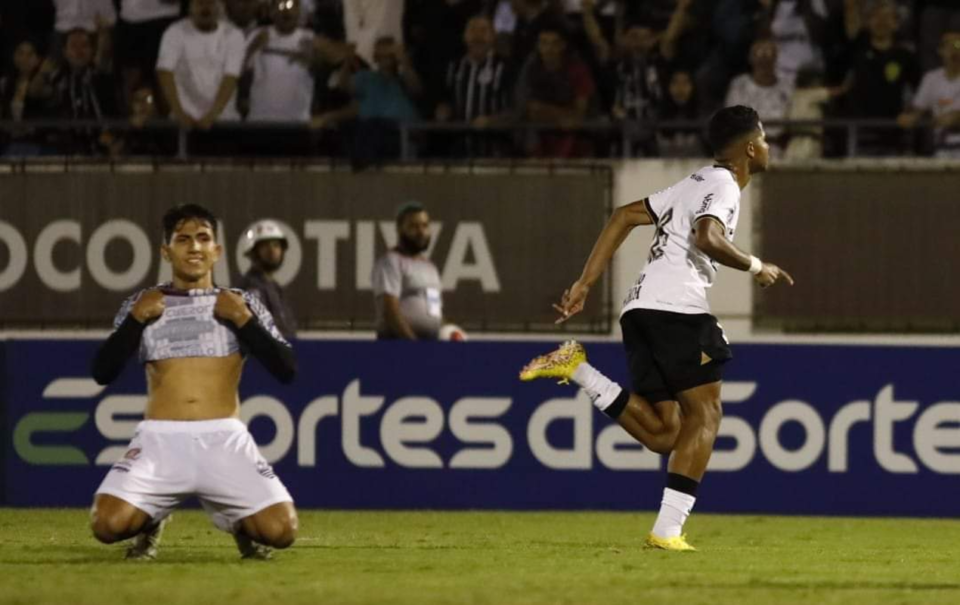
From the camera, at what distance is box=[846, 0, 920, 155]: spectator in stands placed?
15.0 m

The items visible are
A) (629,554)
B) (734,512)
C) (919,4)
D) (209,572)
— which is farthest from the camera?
(919,4)

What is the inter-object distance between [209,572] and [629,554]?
2186mm

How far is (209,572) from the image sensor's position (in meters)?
8.17

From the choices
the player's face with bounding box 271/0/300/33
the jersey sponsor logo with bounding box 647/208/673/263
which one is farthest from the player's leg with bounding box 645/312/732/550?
the player's face with bounding box 271/0/300/33

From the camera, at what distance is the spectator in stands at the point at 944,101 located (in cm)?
1452

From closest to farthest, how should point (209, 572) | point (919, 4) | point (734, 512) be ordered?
1. point (209, 572)
2. point (734, 512)
3. point (919, 4)

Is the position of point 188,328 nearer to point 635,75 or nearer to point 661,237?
point 661,237

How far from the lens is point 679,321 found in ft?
30.5

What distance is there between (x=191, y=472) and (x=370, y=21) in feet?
24.6

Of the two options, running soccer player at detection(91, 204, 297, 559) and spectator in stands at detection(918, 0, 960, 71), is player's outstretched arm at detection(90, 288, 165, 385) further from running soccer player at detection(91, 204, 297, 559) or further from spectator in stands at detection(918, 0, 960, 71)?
spectator in stands at detection(918, 0, 960, 71)

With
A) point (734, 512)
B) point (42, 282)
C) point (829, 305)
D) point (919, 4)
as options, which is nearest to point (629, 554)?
point (734, 512)

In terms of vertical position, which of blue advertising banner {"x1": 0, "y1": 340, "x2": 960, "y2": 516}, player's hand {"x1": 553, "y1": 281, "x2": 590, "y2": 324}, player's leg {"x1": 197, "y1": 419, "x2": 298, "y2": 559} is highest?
player's hand {"x1": 553, "y1": 281, "x2": 590, "y2": 324}

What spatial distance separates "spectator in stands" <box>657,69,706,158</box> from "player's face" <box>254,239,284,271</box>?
134 inches

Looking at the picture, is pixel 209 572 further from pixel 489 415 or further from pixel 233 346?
pixel 489 415
